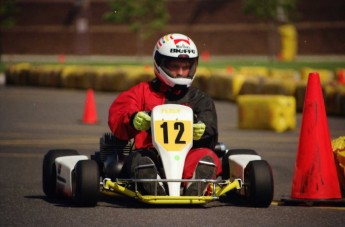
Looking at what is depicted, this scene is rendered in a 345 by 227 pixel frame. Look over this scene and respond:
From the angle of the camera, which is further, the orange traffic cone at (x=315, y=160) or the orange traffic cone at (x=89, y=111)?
the orange traffic cone at (x=89, y=111)

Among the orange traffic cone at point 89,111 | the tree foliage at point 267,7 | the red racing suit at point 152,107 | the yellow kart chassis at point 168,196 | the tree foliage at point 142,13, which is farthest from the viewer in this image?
the tree foliage at point 142,13

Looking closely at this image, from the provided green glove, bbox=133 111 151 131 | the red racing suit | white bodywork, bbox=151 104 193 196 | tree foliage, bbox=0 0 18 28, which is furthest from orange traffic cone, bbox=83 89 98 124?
tree foliage, bbox=0 0 18 28

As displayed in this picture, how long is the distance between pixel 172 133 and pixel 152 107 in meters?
0.58

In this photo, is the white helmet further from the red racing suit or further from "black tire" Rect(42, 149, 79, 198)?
"black tire" Rect(42, 149, 79, 198)

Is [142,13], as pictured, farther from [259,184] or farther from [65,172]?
[259,184]

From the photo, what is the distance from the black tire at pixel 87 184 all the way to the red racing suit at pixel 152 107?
1.91 ft

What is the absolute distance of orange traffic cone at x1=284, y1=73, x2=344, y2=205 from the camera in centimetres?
847

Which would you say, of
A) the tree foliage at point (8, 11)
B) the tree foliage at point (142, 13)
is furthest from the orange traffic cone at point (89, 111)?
the tree foliage at point (8, 11)

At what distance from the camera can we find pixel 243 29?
5894 centimetres

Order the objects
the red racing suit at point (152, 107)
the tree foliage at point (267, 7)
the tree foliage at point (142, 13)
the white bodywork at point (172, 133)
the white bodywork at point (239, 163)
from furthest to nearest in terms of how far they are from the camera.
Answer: the tree foliage at point (142, 13), the tree foliage at point (267, 7), the red racing suit at point (152, 107), the white bodywork at point (239, 163), the white bodywork at point (172, 133)

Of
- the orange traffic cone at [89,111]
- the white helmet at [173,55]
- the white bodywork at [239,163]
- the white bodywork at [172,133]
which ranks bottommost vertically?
the orange traffic cone at [89,111]

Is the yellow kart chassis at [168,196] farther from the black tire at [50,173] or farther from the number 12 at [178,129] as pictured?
the black tire at [50,173]

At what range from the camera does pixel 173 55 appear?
29.3 feet

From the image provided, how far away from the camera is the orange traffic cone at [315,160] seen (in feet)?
27.8
